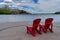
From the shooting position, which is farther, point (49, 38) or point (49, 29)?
point (49, 29)

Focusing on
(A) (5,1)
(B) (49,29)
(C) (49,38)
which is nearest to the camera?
(C) (49,38)

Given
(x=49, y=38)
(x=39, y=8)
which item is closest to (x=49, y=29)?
(x=49, y=38)

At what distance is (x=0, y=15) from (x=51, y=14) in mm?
3537

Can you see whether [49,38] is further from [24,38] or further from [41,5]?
[41,5]

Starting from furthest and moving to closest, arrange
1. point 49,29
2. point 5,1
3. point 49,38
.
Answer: point 5,1 → point 49,29 → point 49,38

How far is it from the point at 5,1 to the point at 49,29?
18.8 ft

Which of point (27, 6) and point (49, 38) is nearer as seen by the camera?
point (49, 38)

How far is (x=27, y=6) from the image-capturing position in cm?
1137

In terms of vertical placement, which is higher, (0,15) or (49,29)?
(49,29)

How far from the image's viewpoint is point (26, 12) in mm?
11578

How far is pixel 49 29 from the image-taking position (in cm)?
621

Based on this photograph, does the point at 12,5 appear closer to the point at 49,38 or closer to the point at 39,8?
the point at 39,8

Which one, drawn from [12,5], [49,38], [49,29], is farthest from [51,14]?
[49,38]

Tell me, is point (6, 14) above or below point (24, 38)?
below
